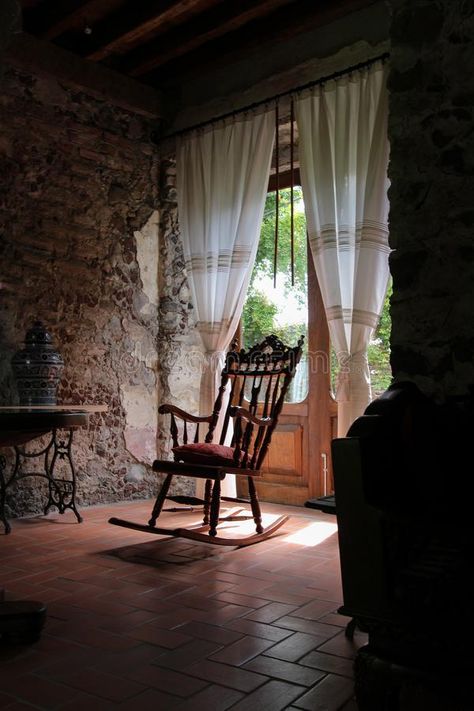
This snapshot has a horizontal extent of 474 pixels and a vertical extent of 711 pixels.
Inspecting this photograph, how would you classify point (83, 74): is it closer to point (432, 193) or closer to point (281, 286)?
point (281, 286)

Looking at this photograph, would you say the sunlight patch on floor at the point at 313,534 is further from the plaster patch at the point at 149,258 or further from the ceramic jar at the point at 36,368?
the plaster patch at the point at 149,258

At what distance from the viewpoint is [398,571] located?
1429mm

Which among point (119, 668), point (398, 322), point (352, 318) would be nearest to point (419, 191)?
point (398, 322)

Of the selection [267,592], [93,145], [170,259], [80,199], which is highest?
[93,145]

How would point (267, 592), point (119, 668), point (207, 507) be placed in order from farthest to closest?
point (207, 507)
point (267, 592)
point (119, 668)

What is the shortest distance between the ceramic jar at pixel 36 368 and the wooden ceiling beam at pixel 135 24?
6.54 feet

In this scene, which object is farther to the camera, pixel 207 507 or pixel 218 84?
pixel 218 84

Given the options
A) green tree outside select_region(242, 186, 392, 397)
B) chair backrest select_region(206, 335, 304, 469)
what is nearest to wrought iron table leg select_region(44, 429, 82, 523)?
chair backrest select_region(206, 335, 304, 469)

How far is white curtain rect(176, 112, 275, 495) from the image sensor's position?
4.30 m

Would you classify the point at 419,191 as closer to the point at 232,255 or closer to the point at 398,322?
the point at 398,322

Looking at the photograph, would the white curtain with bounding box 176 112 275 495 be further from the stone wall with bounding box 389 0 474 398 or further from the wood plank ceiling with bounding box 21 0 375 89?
the stone wall with bounding box 389 0 474 398

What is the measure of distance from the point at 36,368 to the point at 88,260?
A: 40.3 inches

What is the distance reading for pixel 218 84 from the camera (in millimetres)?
4672

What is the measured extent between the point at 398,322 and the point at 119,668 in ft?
4.73
